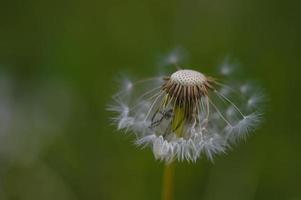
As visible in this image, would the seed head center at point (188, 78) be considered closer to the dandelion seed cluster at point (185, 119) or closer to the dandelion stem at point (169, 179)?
the dandelion seed cluster at point (185, 119)

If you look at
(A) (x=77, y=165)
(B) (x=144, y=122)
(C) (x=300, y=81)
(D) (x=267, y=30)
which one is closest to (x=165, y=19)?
(D) (x=267, y=30)

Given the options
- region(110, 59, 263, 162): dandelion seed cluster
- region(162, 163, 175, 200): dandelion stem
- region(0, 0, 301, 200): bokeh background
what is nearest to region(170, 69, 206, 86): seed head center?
region(110, 59, 263, 162): dandelion seed cluster

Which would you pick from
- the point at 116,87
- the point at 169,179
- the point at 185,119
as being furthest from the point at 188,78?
the point at 116,87

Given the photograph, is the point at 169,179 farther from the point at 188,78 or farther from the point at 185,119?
the point at 188,78

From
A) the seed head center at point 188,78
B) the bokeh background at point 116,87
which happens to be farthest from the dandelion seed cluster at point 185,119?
the bokeh background at point 116,87

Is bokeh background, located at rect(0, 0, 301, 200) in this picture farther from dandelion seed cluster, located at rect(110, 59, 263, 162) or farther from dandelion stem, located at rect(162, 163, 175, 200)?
dandelion stem, located at rect(162, 163, 175, 200)

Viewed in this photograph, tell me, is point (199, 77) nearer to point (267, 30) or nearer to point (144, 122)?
point (144, 122)
